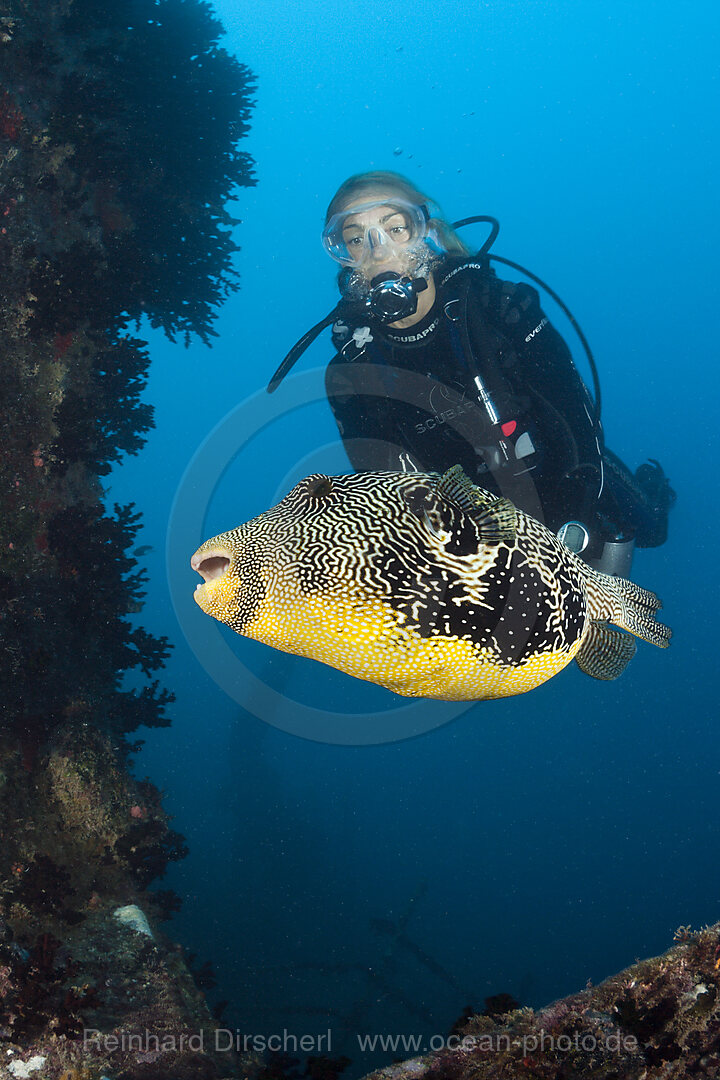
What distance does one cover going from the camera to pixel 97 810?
4.43 meters

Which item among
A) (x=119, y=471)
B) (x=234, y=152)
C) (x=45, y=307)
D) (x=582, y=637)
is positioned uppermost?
(x=119, y=471)

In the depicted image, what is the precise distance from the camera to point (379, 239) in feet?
17.7

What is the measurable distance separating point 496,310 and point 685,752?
96.4 feet

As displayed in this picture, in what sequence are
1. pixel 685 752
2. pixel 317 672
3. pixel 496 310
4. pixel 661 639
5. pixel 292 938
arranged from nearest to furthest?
pixel 661 639 → pixel 496 310 → pixel 292 938 → pixel 685 752 → pixel 317 672

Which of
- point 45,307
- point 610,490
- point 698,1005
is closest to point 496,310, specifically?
point 610,490

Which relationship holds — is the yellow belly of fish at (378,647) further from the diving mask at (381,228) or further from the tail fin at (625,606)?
the diving mask at (381,228)

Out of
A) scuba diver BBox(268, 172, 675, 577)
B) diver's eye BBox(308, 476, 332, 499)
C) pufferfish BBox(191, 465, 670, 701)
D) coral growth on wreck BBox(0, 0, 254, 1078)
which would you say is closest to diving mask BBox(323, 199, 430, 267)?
scuba diver BBox(268, 172, 675, 577)

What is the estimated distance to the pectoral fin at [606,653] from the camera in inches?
109

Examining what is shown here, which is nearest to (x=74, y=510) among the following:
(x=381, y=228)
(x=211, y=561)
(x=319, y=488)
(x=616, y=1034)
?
(x=211, y=561)

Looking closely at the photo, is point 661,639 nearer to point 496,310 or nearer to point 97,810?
point 496,310

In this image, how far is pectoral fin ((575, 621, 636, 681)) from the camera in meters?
2.76

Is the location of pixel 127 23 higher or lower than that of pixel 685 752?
higher

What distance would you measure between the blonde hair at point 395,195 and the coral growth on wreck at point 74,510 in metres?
2.53

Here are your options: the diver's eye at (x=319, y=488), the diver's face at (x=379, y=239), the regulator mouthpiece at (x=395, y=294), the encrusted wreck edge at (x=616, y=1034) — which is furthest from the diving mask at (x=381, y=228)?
the encrusted wreck edge at (x=616, y=1034)
